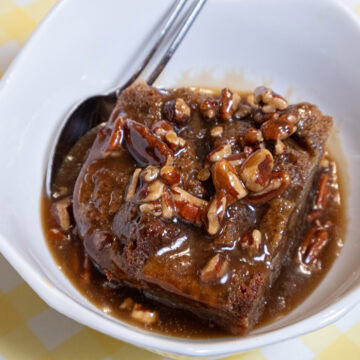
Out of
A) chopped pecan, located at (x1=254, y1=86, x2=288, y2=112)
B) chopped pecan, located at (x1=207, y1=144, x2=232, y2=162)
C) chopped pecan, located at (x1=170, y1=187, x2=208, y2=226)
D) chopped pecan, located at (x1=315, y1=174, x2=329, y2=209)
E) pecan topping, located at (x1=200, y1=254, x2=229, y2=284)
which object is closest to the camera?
pecan topping, located at (x1=200, y1=254, x2=229, y2=284)

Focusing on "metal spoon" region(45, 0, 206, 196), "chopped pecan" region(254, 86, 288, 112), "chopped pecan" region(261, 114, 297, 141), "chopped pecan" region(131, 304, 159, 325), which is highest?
"chopped pecan" region(254, 86, 288, 112)

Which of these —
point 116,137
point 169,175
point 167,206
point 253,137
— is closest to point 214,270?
point 167,206

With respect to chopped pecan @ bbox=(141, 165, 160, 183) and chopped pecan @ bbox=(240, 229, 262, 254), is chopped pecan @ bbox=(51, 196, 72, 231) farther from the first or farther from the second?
chopped pecan @ bbox=(240, 229, 262, 254)

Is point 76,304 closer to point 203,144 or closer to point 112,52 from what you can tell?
point 203,144

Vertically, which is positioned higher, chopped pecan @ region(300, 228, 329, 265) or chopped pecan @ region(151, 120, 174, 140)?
chopped pecan @ region(151, 120, 174, 140)

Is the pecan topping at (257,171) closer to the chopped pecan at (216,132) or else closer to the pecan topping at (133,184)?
the chopped pecan at (216,132)

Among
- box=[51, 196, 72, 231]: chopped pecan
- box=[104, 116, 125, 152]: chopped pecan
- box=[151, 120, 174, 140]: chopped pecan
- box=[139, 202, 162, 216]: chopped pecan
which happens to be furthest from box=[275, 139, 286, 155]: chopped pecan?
box=[51, 196, 72, 231]: chopped pecan

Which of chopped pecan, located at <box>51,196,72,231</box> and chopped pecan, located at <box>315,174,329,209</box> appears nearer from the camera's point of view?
chopped pecan, located at <box>51,196,72,231</box>

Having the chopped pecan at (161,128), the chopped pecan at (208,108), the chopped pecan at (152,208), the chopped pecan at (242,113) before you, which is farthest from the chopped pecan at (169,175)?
the chopped pecan at (242,113)

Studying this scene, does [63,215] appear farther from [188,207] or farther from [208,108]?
[208,108]
